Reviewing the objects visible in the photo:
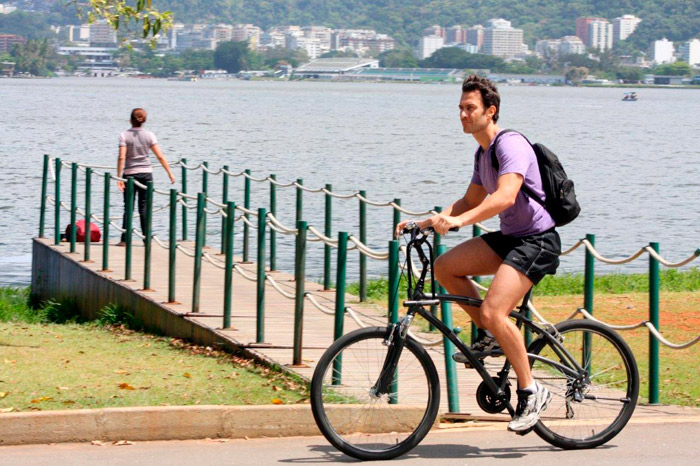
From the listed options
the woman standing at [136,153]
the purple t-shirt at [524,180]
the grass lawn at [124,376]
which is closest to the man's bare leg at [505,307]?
the purple t-shirt at [524,180]

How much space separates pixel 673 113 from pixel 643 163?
81.7 metres

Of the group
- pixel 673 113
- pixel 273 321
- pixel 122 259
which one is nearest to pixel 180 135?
pixel 122 259

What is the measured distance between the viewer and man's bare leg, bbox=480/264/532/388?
678cm

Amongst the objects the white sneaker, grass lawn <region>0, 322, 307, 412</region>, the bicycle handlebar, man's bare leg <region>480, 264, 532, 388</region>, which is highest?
the bicycle handlebar

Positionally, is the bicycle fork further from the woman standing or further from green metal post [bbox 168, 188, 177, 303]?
the woman standing

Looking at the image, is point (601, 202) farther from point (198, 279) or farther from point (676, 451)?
point (676, 451)

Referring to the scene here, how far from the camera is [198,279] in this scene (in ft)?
37.9

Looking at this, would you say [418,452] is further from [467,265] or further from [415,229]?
[415,229]

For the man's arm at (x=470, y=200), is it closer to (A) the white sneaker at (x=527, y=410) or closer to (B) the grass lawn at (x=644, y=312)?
(A) the white sneaker at (x=527, y=410)

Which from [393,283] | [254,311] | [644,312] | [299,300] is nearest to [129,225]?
[254,311]

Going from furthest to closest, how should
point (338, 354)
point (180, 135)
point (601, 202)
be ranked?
point (180, 135) → point (601, 202) → point (338, 354)

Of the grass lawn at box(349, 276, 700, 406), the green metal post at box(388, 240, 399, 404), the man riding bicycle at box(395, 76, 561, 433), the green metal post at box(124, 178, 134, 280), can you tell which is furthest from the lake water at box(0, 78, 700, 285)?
the man riding bicycle at box(395, 76, 561, 433)

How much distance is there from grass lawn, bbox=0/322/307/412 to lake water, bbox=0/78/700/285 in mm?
11163

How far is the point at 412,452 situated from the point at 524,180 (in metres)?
1.49
